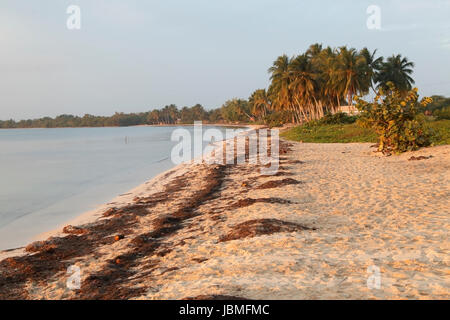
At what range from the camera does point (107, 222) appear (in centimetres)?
909

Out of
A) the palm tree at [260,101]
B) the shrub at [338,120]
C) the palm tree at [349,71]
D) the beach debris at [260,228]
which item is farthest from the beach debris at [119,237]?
the palm tree at [260,101]

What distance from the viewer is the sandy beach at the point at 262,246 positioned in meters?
4.25

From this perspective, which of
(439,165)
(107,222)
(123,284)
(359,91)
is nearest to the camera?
(123,284)

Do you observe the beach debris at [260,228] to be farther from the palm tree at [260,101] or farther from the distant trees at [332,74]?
the palm tree at [260,101]

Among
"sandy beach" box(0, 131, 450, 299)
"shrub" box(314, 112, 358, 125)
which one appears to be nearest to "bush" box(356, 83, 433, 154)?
"sandy beach" box(0, 131, 450, 299)

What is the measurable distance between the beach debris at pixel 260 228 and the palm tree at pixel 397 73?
55159 millimetres

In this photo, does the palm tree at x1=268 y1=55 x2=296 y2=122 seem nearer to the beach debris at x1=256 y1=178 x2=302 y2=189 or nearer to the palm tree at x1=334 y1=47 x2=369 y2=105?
the palm tree at x1=334 y1=47 x2=369 y2=105

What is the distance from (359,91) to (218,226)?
44.8 meters

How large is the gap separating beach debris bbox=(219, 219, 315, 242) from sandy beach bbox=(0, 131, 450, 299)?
2 centimetres

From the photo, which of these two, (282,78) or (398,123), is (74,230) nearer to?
(398,123)

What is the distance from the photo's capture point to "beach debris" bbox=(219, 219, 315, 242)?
20.8 feet
